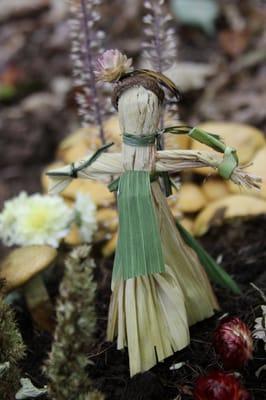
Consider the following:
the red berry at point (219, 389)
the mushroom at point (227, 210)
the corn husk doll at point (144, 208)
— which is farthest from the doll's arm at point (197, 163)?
the mushroom at point (227, 210)

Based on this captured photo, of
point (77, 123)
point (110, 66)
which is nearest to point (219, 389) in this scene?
point (110, 66)

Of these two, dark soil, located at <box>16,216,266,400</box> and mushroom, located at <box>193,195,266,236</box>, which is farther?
mushroom, located at <box>193,195,266,236</box>

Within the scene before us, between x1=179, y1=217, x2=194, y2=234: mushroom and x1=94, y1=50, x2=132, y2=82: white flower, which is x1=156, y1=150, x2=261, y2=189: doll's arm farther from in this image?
x1=179, y1=217, x2=194, y2=234: mushroom

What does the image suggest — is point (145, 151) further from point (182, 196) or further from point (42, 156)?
point (42, 156)

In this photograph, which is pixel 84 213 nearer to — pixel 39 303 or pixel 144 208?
pixel 39 303

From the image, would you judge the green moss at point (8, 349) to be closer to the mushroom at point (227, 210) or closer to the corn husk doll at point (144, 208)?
the corn husk doll at point (144, 208)

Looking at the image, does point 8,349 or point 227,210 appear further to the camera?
point 227,210

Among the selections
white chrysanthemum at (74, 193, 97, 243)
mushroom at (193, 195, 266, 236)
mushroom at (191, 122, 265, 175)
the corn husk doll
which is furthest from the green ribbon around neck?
mushroom at (191, 122, 265, 175)
